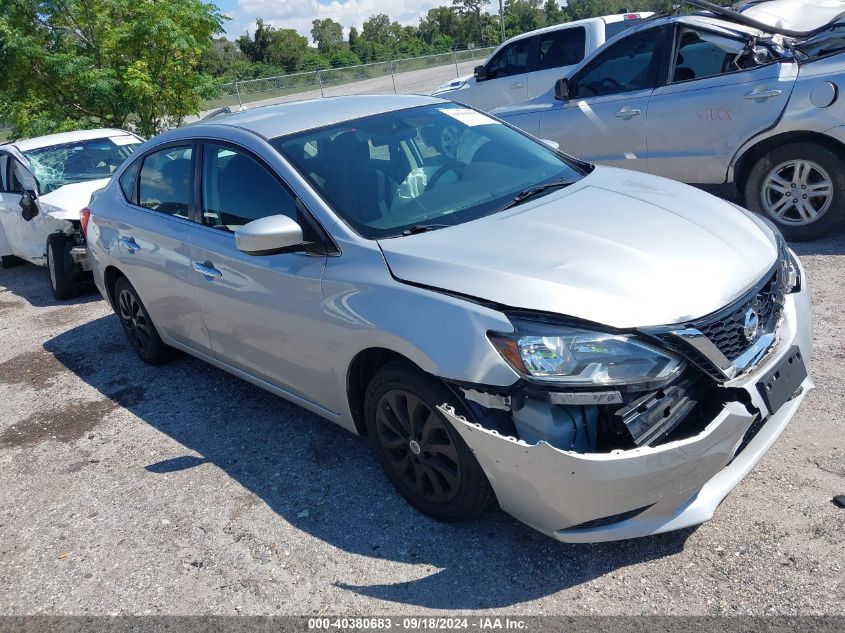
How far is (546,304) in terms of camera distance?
9.07ft

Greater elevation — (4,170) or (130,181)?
(130,181)

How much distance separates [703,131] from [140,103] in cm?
956

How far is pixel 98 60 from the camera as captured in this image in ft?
41.5

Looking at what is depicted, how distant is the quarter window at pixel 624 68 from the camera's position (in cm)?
683

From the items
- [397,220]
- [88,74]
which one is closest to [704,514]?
[397,220]

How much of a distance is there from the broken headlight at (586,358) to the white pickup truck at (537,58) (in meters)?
8.40

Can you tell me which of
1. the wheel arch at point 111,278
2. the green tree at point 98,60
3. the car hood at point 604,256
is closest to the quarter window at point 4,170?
the green tree at point 98,60

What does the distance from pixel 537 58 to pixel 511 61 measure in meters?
0.49

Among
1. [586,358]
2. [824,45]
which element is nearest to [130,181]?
[586,358]

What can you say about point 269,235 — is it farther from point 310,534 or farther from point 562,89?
point 562,89

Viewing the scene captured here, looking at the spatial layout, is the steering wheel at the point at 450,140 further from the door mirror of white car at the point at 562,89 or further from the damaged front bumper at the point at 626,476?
the door mirror of white car at the point at 562,89

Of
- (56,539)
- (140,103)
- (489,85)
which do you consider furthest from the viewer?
(140,103)

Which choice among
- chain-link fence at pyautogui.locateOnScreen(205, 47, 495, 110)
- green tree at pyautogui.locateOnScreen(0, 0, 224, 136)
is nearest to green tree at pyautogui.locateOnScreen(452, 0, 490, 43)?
chain-link fence at pyautogui.locateOnScreen(205, 47, 495, 110)

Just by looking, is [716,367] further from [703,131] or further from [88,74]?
[88,74]
